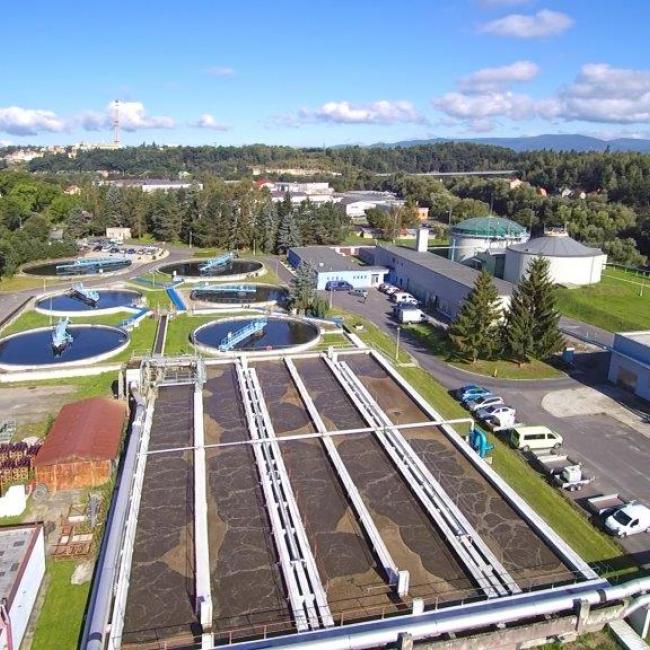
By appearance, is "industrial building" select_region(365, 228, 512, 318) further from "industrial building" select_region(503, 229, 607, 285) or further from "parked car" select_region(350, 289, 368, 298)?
"industrial building" select_region(503, 229, 607, 285)

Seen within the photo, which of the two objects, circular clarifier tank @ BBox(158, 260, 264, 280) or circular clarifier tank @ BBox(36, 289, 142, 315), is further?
circular clarifier tank @ BBox(158, 260, 264, 280)

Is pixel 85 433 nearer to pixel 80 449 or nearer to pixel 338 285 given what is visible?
pixel 80 449

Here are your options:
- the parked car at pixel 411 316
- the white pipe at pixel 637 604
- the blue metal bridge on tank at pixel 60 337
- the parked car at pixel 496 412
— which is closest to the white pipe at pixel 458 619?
the white pipe at pixel 637 604

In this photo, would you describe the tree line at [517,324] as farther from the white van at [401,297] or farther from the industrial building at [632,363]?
the white van at [401,297]

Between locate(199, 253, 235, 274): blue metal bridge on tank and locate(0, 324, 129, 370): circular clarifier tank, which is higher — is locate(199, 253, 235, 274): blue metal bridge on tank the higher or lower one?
the higher one

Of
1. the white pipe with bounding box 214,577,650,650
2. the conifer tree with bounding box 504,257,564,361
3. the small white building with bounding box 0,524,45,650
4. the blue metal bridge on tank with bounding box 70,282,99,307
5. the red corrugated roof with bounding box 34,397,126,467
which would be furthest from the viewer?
the blue metal bridge on tank with bounding box 70,282,99,307

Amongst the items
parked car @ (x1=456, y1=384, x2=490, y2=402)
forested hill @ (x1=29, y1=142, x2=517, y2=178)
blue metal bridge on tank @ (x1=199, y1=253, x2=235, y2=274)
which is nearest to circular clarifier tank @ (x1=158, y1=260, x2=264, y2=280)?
blue metal bridge on tank @ (x1=199, y1=253, x2=235, y2=274)

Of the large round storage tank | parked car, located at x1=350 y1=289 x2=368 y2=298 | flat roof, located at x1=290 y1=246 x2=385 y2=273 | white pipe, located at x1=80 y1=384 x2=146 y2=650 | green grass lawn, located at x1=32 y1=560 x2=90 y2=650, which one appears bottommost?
green grass lawn, located at x1=32 y1=560 x2=90 y2=650
